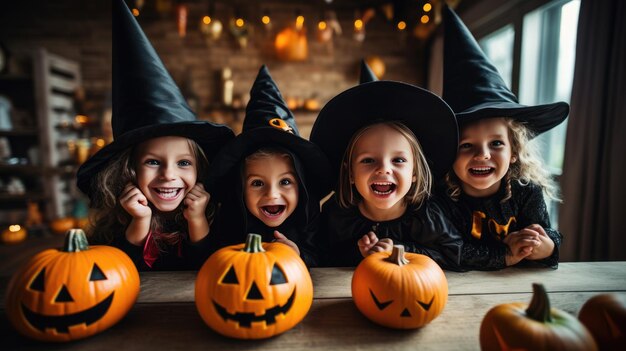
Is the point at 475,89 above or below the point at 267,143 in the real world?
above

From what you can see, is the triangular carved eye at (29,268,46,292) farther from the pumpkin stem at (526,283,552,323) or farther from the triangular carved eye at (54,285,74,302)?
the pumpkin stem at (526,283,552,323)

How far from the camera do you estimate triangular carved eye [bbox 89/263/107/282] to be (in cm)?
72

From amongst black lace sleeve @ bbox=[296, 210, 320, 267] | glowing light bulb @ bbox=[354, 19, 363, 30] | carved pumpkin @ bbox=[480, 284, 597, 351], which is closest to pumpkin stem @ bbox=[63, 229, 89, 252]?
black lace sleeve @ bbox=[296, 210, 320, 267]

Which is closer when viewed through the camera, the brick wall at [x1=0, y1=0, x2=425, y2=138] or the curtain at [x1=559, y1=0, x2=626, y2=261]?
the curtain at [x1=559, y1=0, x2=626, y2=261]

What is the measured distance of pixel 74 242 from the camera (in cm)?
76

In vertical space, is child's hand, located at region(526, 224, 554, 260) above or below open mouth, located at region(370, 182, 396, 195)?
below

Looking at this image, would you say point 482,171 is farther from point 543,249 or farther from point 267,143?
point 267,143

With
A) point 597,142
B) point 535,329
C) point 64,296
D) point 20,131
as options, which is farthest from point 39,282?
point 20,131

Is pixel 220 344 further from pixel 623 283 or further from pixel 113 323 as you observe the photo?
pixel 623 283

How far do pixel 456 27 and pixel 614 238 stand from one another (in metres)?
2.05

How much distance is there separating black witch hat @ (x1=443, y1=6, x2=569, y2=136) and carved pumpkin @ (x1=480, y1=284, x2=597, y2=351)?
2.15 feet

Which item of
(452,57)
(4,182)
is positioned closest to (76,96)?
(4,182)

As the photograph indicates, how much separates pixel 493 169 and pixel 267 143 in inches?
32.5

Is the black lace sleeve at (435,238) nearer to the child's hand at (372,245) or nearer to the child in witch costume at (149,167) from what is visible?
the child's hand at (372,245)
